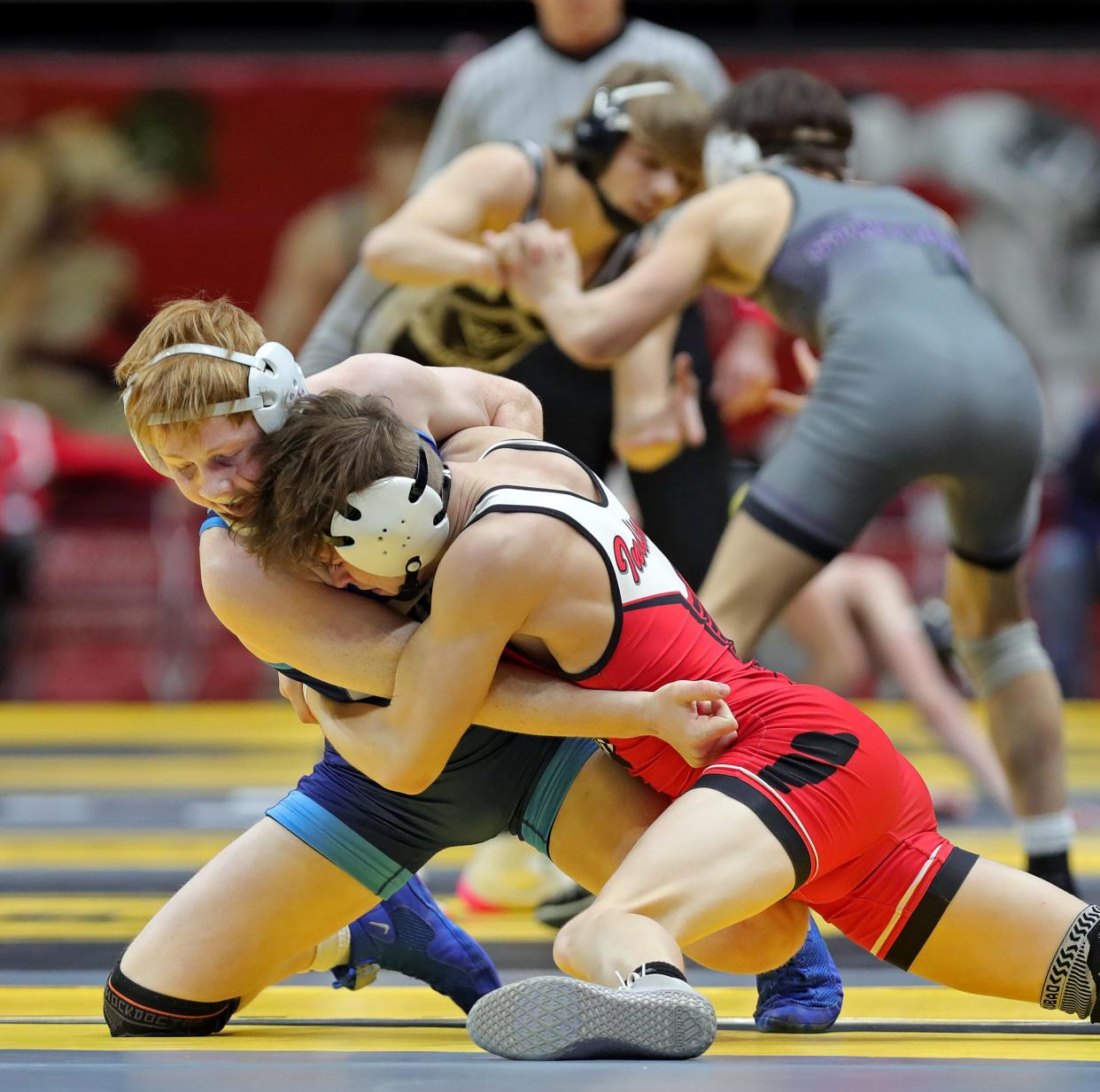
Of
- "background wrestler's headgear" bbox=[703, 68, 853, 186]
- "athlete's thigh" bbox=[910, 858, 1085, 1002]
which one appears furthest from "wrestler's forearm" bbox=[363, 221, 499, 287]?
"athlete's thigh" bbox=[910, 858, 1085, 1002]

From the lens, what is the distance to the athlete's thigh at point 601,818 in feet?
9.40

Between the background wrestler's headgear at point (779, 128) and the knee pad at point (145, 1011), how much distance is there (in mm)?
2043

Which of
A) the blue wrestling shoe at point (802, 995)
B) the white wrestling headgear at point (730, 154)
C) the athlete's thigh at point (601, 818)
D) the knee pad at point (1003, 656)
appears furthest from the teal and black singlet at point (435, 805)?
the white wrestling headgear at point (730, 154)

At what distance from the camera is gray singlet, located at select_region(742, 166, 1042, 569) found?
12.0 ft

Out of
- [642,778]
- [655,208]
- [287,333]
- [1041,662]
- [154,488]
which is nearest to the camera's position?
[642,778]

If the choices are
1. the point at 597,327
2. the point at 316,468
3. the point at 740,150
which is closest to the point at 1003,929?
the point at 316,468

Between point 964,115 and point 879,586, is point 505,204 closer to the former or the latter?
point 879,586

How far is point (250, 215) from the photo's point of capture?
10016 millimetres

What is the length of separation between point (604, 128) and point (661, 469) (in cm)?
85

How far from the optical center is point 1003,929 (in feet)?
9.07

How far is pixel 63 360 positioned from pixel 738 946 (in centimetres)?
789

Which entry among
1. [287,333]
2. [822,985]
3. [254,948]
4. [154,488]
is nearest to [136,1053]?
[254,948]

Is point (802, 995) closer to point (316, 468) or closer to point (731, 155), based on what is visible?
point (316, 468)

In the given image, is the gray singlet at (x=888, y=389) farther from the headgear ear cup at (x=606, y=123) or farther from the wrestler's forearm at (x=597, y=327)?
the headgear ear cup at (x=606, y=123)
